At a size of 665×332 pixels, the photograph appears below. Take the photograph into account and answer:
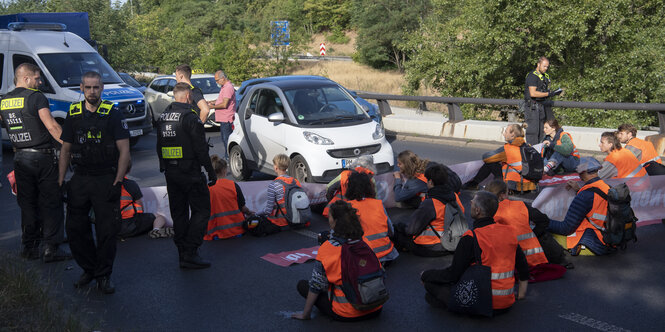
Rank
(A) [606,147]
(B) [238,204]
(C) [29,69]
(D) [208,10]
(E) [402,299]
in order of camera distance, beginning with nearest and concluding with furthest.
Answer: (E) [402,299], (C) [29,69], (B) [238,204], (A) [606,147], (D) [208,10]

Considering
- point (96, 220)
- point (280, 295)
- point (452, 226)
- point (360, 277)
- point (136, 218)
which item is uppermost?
point (96, 220)

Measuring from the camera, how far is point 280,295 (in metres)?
5.99

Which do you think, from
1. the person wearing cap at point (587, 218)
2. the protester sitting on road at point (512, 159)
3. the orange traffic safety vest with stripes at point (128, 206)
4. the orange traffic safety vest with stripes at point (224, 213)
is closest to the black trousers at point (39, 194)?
the orange traffic safety vest with stripes at point (128, 206)

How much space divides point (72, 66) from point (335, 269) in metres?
11.8

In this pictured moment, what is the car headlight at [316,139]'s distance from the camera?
32.4 feet

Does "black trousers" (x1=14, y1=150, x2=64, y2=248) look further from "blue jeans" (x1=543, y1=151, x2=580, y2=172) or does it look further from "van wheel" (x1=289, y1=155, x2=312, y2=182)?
"blue jeans" (x1=543, y1=151, x2=580, y2=172)

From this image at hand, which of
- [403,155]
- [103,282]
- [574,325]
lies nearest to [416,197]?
[403,155]

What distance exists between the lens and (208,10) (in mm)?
72562

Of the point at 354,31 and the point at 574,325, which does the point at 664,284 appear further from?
the point at 354,31

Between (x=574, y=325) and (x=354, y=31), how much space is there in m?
73.1

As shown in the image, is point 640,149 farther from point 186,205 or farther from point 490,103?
point 490,103

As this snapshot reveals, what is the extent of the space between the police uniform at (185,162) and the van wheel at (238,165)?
472cm

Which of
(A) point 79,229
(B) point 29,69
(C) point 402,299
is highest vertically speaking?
(B) point 29,69

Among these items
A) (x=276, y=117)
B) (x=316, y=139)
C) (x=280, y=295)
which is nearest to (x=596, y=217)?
(x=280, y=295)
